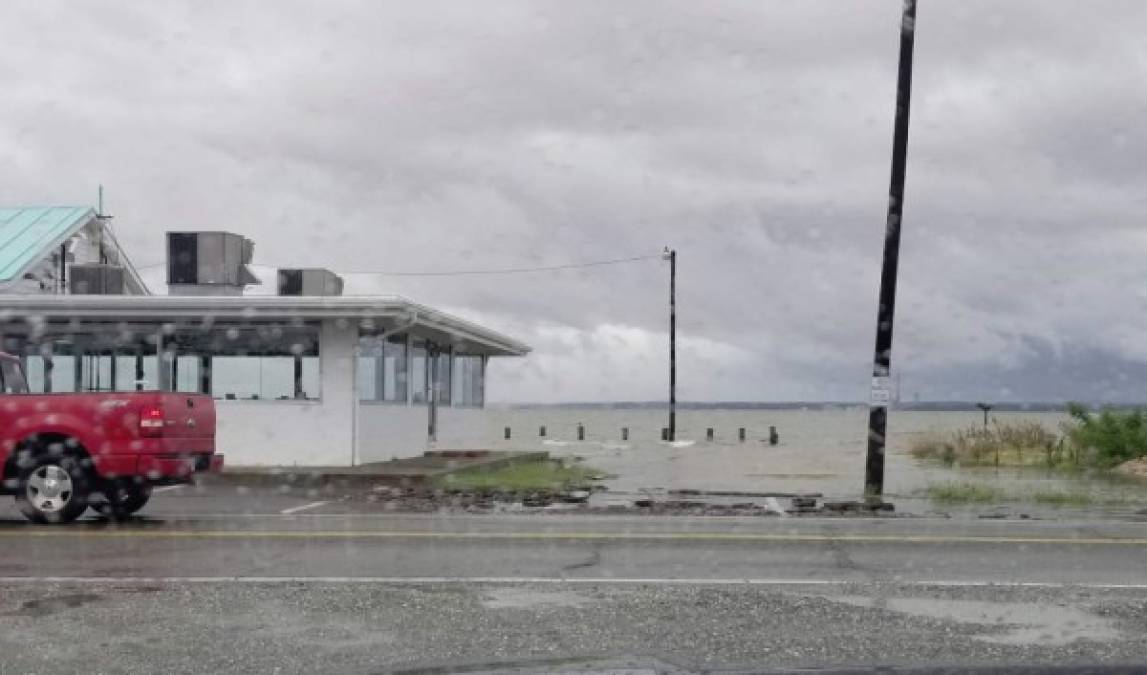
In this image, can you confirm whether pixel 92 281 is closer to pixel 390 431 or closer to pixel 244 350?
pixel 244 350

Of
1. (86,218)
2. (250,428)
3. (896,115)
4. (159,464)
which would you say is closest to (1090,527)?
(896,115)

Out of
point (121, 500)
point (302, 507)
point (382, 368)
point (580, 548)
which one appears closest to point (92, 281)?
point (382, 368)

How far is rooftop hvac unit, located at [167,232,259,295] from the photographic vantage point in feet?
82.6

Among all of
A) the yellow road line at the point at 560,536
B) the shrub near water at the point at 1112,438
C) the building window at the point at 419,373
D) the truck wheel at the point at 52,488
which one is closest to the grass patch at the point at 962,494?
the yellow road line at the point at 560,536

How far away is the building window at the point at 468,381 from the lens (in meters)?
32.1

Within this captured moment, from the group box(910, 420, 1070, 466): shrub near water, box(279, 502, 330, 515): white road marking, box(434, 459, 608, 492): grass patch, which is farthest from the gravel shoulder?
box(910, 420, 1070, 466): shrub near water

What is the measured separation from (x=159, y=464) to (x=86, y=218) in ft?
66.4

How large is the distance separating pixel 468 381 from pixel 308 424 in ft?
33.4

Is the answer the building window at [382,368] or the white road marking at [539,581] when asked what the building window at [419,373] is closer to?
the building window at [382,368]

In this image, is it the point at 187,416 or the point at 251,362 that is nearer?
the point at 187,416

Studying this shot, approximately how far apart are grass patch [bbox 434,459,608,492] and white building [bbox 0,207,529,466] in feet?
7.17

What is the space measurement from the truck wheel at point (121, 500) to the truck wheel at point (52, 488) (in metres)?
0.34

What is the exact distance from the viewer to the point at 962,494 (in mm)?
19406

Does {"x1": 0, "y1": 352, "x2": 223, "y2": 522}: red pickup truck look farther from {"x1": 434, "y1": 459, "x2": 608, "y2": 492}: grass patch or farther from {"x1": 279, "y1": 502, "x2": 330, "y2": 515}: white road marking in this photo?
{"x1": 434, "y1": 459, "x2": 608, "y2": 492}: grass patch
